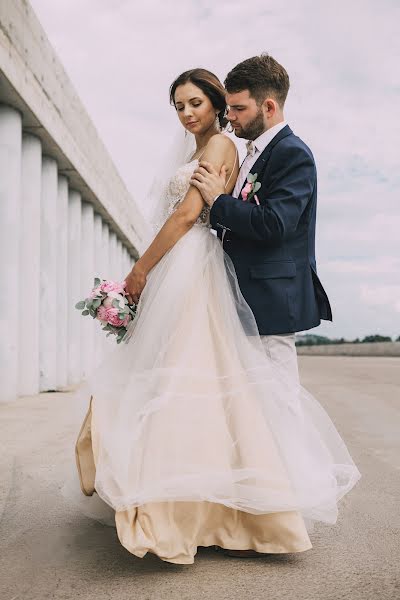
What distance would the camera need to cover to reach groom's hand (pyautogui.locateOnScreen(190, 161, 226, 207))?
336cm

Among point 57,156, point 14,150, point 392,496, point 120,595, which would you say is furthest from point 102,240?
point 120,595

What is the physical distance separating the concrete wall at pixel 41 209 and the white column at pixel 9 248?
0.6 inches

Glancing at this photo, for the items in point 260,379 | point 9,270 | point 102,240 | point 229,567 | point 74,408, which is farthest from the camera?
point 102,240

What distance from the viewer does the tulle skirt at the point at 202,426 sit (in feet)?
9.89

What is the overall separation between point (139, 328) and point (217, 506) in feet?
2.72

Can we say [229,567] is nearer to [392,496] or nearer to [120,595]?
[120,595]

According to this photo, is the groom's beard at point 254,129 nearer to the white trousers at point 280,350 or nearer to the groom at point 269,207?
the groom at point 269,207

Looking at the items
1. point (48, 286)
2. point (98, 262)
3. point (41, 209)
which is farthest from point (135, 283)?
point (98, 262)

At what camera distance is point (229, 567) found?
3.04 m

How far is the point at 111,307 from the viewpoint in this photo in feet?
11.5

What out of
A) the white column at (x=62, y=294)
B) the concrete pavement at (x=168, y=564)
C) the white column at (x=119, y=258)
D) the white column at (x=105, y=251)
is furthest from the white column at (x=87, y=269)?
the concrete pavement at (x=168, y=564)

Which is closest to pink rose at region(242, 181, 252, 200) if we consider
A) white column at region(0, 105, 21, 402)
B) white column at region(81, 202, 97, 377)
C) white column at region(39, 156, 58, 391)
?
white column at region(0, 105, 21, 402)

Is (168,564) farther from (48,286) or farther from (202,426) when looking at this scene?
(48,286)

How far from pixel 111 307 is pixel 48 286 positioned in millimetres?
11003
